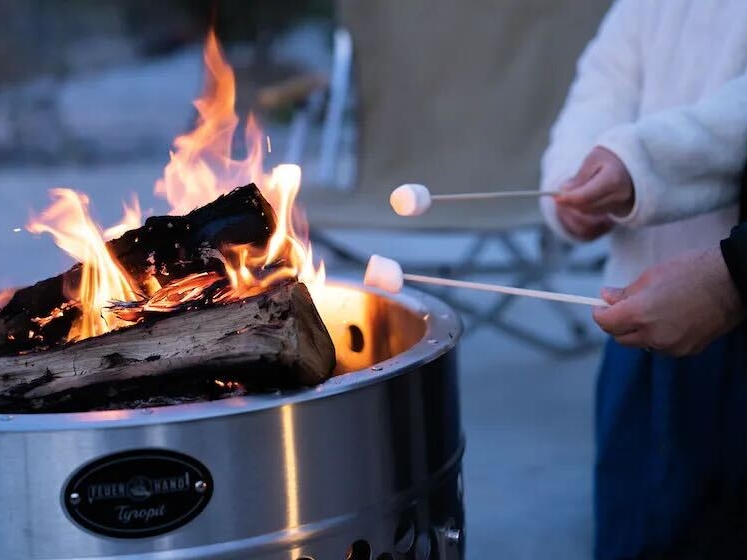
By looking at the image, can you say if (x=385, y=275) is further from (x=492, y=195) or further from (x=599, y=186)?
(x=599, y=186)

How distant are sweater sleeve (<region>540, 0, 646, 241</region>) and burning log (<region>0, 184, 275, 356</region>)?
0.62 metres

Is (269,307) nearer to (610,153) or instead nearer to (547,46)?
(610,153)

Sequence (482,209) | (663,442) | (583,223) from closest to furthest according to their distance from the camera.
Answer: (583,223)
(663,442)
(482,209)

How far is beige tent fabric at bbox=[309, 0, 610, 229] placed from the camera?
10.9 feet

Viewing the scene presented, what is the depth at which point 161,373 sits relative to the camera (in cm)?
110

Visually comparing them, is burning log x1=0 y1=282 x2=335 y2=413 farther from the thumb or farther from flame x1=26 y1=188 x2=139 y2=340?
the thumb

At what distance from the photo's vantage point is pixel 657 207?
150 centimetres

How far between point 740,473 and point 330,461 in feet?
3.18

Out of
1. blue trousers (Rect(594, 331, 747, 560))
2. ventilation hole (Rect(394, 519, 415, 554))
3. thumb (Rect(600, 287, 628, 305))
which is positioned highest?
thumb (Rect(600, 287, 628, 305))

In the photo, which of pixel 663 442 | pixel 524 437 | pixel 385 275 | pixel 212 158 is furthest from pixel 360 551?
pixel 524 437

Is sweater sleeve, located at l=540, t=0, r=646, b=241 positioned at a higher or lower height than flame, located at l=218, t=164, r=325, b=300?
higher

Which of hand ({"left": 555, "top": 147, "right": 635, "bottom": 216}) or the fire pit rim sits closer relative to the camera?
the fire pit rim

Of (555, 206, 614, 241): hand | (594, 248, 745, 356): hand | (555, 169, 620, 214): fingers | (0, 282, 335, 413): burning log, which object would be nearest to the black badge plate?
(0, 282, 335, 413): burning log

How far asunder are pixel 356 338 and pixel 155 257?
1.07 ft
